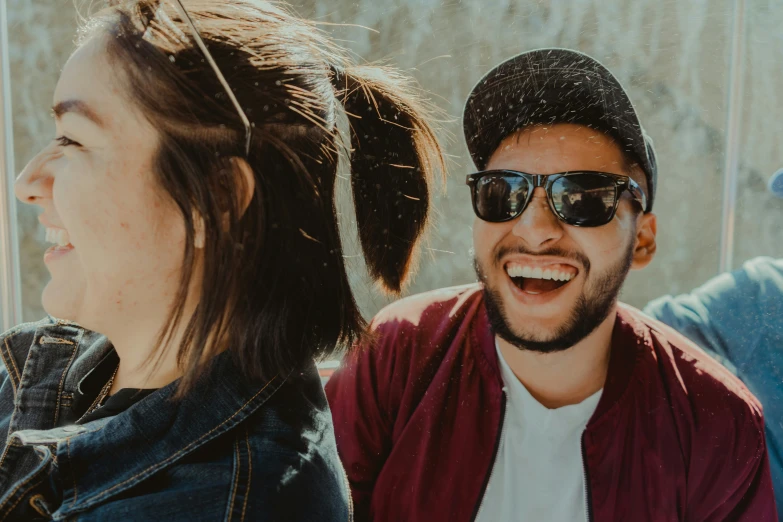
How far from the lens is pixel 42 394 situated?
1.12 metres

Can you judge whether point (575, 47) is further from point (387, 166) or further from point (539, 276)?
point (387, 166)

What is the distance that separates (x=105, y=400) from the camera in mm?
1133

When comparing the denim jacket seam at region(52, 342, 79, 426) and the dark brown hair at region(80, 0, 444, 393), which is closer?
the dark brown hair at region(80, 0, 444, 393)

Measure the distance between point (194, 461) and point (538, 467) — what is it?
911 mm

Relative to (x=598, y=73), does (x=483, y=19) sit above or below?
above

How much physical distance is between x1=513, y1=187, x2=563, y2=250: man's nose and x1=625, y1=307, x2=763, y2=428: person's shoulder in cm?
40

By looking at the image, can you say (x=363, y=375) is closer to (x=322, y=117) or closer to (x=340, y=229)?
(x=340, y=229)

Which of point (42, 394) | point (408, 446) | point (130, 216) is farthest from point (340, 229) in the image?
point (408, 446)

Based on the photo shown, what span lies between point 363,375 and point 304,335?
0.63 meters

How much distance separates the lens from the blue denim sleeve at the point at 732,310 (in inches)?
71.8

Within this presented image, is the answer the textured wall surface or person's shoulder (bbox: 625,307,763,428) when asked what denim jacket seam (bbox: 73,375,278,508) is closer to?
the textured wall surface

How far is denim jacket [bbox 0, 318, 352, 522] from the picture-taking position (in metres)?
0.84

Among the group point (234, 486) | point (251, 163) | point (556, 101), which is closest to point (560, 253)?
point (556, 101)

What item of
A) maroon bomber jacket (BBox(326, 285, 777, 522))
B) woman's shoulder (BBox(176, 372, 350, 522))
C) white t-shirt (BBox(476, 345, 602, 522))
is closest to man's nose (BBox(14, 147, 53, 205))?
woman's shoulder (BBox(176, 372, 350, 522))
